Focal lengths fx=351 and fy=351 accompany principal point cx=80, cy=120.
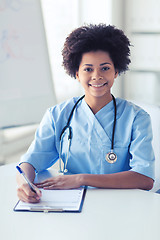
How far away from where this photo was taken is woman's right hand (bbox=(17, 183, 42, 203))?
1.10 meters

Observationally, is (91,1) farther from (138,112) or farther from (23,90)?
(138,112)

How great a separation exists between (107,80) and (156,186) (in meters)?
0.57

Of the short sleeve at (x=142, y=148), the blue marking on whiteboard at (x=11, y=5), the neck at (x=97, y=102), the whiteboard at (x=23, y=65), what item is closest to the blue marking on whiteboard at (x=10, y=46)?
the whiteboard at (x=23, y=65)

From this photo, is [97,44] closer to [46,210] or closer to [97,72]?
[97,72]

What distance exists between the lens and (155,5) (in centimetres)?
340

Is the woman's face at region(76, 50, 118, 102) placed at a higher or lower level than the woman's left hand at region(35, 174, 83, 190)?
higher

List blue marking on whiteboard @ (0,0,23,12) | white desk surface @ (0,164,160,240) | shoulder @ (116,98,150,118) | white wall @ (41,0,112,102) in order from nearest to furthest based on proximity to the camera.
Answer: white desk surface @ (0,164,160,240)
shoulder @ (116,98,150,118)
blue marking on whiteboard @ (0,0,23,12)
white wall @ (41,0,112,102)

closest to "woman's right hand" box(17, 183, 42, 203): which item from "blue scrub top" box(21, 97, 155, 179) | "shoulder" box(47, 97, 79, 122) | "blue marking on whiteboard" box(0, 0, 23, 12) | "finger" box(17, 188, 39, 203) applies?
"finger" box(17, 188, 39, 203)

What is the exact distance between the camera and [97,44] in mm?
1260

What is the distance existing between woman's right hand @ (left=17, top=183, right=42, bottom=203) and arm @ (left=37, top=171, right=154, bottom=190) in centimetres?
8

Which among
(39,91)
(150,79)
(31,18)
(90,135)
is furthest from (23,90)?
(150,79)

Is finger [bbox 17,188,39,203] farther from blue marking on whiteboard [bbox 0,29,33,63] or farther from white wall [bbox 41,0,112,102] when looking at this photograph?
white wall [bbox 41,0,112,102]

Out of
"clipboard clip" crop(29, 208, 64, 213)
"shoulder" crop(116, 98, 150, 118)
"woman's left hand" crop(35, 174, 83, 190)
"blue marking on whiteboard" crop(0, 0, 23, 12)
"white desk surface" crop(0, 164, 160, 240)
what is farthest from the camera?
"blue marking on whiteboard" crop(0, 0, 23, 12)

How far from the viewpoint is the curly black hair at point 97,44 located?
1.26 meters
